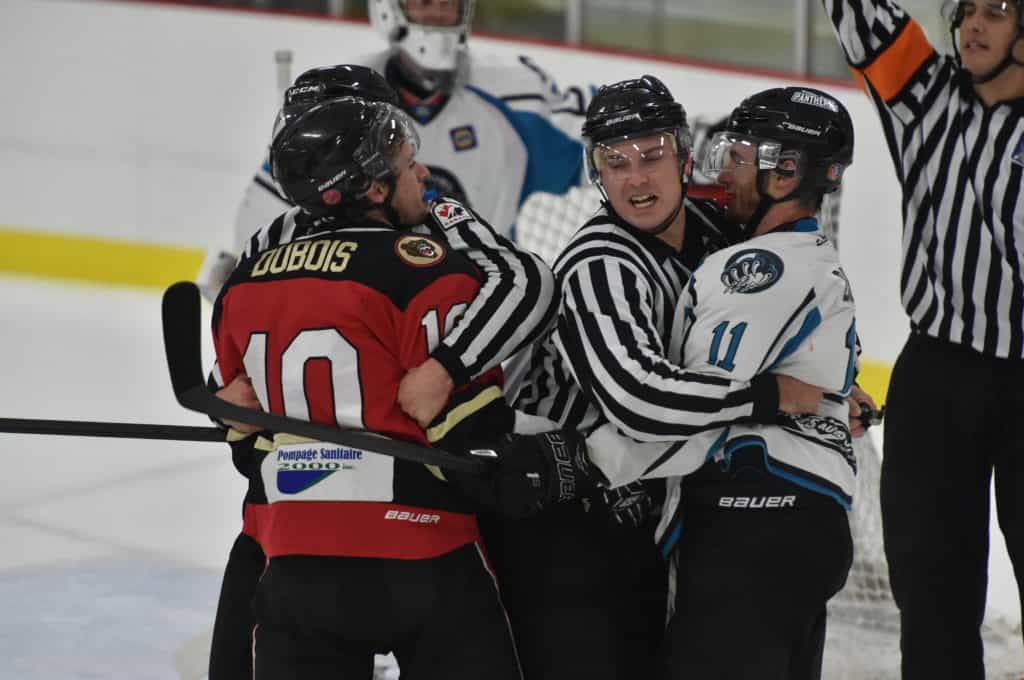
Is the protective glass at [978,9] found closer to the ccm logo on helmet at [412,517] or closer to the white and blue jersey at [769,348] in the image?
the white and blue jersey at [769,348]

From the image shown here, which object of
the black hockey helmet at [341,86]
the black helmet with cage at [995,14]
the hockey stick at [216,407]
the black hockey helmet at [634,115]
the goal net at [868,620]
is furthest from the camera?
the goal net at [868,620]

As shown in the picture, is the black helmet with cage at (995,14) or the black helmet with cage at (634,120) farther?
the black helmet with cage at (995,14)

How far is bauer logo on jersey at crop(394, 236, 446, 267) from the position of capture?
5.91ft

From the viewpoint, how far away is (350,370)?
1758 millimetres

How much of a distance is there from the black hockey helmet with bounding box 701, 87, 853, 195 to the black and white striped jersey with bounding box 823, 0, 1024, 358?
0.43 metres

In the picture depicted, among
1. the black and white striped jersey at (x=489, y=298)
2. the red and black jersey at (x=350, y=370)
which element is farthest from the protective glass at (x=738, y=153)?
the red and black jersey at (x=350, y=370)

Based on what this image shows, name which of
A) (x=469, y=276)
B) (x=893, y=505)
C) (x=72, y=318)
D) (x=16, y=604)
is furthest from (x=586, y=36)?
(x=469, y=276)

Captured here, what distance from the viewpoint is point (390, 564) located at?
1768mm

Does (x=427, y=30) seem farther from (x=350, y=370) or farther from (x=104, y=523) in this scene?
(x=350, y=370)

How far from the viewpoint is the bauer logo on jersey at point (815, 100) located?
2.01 metres

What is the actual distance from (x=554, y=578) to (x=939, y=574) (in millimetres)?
785

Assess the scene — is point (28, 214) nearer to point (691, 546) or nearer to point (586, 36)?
point (586, 36)

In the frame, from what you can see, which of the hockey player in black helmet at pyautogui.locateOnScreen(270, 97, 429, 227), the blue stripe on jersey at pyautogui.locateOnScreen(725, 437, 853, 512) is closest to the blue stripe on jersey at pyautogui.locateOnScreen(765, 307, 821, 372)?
the blue stripe on jersey at pyautogui.locateOnScreen(725, 437, 853, 512)

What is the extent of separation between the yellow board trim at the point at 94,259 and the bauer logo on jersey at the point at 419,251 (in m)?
5.08
